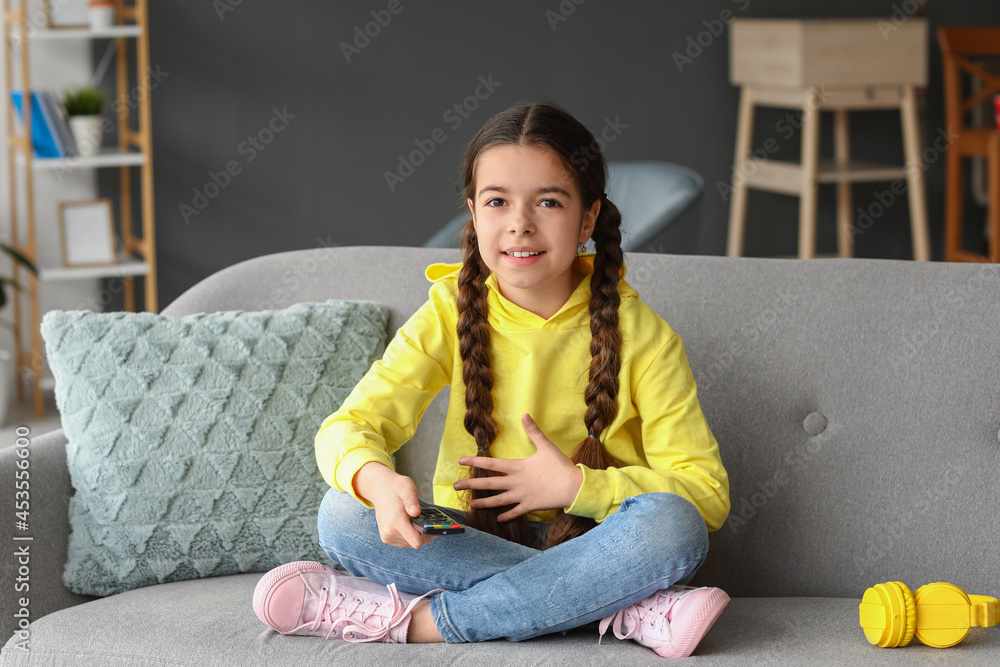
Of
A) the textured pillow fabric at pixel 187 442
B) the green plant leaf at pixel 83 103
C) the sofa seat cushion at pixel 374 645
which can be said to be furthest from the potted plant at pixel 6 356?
the sofa seat cushion at pixel 374 645

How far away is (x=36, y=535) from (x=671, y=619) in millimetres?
805

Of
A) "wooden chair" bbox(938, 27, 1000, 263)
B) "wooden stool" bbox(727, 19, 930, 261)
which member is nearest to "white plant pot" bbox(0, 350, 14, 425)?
"wooden stool" bbox(727, 19, 930, 261)

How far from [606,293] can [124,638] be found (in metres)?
0.70

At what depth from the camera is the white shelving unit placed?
305cm

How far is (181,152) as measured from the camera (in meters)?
3.41

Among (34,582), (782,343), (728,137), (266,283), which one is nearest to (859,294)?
(782,343)

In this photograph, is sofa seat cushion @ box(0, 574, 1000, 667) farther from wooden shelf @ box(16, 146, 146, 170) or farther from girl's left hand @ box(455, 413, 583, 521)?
wooden shelf @ box(16, 146, 146, 170)

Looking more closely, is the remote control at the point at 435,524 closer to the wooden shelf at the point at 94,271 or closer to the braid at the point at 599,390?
the braid at the point at 599,390

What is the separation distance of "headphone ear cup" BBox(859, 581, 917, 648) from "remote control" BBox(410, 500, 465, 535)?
466 mm

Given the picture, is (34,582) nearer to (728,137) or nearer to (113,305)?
(113,305)

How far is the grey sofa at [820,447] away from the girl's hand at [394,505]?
219mm

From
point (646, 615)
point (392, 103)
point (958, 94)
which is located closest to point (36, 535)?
point (646, 615)

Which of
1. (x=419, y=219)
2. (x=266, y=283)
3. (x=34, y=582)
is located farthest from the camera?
(x=419, y=219)

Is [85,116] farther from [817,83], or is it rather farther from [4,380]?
[817,83]
